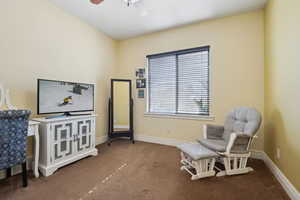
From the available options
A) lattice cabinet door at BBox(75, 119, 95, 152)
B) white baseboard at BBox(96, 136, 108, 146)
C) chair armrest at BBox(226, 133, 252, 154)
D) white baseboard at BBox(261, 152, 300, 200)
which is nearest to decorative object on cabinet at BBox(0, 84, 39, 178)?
lattice cabinet door at BBox(75, 119, 95, 152)

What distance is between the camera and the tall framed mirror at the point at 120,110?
3480 mm

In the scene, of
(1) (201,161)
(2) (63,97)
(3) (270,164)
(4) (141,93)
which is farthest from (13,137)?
(3) (270,164)

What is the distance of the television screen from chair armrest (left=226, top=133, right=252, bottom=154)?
2424mm

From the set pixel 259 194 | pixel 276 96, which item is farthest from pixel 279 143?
pixel 259 194

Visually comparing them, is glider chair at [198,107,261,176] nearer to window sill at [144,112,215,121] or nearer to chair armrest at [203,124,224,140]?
chair armrest at [203,124,224,140]

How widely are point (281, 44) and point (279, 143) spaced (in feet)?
4.27

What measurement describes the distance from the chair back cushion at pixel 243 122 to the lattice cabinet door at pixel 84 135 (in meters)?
2.35

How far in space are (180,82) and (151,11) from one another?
60.9 inches

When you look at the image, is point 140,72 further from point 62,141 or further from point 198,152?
point 198,152

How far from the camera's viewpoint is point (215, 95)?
2912 mm

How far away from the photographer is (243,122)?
2275 mm

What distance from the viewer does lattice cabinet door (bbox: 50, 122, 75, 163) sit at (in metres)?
2.08

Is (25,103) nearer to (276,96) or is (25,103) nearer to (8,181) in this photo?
(8,181)

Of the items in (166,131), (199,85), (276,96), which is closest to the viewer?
(276,96)
